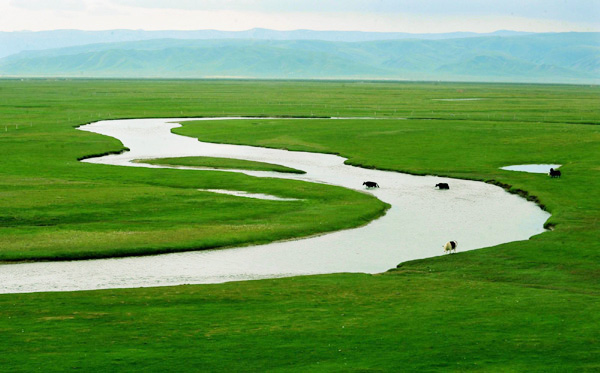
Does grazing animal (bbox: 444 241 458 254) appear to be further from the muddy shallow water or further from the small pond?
the small pond

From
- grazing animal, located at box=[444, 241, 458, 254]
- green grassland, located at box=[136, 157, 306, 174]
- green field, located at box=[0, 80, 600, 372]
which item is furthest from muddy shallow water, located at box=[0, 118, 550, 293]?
green grassland, located at box=[136, 157, 306, 174]

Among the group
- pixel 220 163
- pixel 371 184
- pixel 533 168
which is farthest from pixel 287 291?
pixel 533 168

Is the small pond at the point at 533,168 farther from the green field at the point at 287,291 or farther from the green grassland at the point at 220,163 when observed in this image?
the green grassland at the point at 220,163

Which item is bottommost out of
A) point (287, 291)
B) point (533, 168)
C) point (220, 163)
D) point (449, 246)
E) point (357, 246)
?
point (287, 291)

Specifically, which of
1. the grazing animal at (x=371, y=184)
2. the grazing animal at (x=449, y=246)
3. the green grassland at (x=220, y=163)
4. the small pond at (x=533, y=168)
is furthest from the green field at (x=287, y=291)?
the green grassland at (x=220, y=163)

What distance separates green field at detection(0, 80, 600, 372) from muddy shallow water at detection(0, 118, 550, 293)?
62.8 inches

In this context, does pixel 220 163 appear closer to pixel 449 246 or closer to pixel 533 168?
pixel 533 168

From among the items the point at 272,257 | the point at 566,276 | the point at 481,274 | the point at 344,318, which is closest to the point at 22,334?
the point at 344,318

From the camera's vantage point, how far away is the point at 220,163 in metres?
72.2

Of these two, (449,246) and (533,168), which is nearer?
(449,246)

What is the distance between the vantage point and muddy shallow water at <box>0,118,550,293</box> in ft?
112

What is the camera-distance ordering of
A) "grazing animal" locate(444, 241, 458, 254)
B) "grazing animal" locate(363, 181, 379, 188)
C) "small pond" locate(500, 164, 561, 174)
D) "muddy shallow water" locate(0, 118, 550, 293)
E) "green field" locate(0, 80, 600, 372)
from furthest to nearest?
"small pond" locate(500, 164, 561, 174), "grazing animal" locate(363, 181, 379, 188), "grazing animal" locate(444, 241, 458, 254), "muddy shallow water" locate(0, 118, 550, 293), "green field" locate(0, 80, 600, 372)

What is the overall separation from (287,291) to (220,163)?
140 feet

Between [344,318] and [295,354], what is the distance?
4.47m
